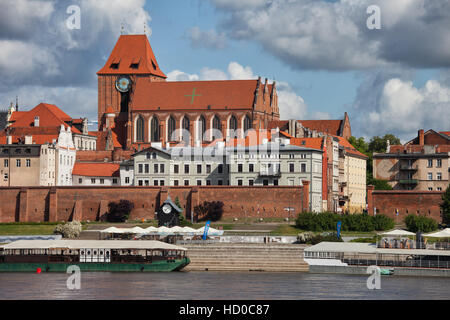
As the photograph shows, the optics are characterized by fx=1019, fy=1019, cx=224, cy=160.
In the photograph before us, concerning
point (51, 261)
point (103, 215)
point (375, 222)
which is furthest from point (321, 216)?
point (51, 261)

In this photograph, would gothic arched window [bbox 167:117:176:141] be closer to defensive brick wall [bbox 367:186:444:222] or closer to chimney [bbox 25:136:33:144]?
chimney [bbox 25:136:33:144]

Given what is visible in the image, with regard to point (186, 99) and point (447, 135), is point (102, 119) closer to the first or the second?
point (186, 99)

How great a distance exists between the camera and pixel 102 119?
16712 centimetres

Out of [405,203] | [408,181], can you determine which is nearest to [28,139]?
[405,203]

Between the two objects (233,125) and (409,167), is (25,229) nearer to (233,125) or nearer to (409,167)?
(233,125)

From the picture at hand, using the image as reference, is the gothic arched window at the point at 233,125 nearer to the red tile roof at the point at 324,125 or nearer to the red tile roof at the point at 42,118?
the red tile roof at the point at 324,125

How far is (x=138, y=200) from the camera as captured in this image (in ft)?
374

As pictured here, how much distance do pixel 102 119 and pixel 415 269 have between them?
98.5 meters

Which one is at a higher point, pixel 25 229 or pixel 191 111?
pixel 191 111

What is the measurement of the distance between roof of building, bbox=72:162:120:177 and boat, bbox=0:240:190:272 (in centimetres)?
4931

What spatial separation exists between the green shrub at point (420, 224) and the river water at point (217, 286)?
25198mm

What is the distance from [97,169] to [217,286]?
6601 cm
